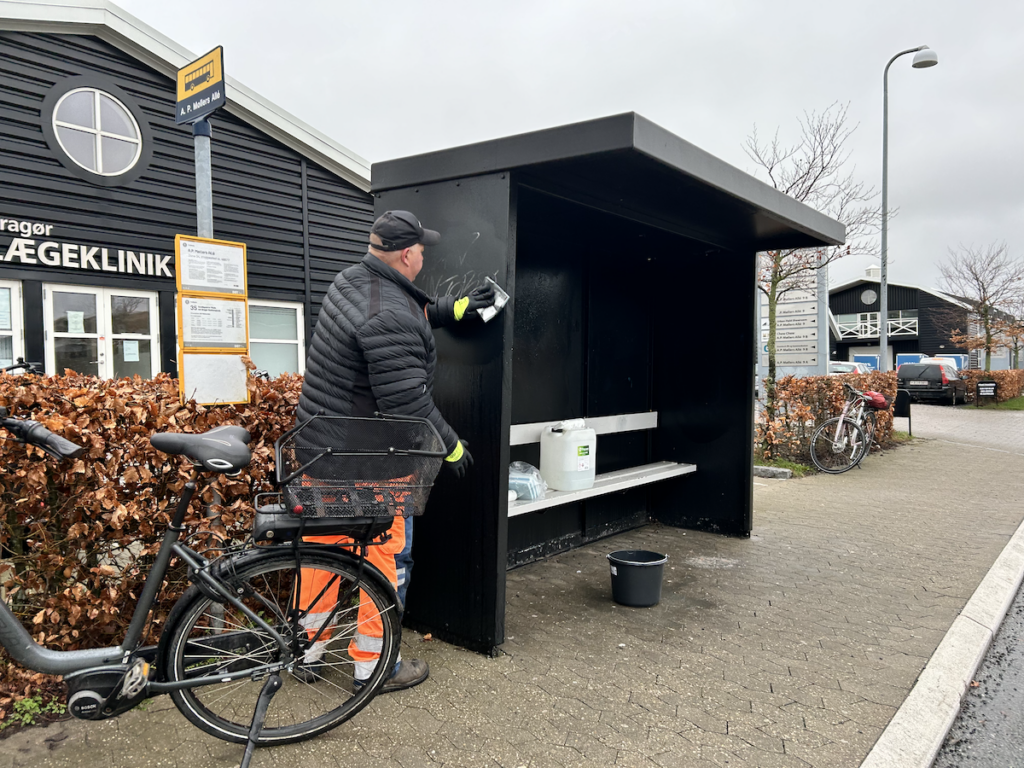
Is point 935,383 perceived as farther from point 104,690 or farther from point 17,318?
point 104,690

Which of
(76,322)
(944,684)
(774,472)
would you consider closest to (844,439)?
(774,472)

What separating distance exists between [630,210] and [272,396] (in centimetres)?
261

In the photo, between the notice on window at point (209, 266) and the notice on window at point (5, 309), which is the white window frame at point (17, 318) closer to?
the notice on window at point (5, 309)

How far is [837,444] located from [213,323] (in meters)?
9.08

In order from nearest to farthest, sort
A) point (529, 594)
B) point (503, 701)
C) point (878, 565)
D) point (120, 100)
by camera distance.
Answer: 1. point (503, 701)
2. point (529, 594)
3. point (878, 565)
4. point (120, 100)

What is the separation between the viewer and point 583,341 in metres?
5.77

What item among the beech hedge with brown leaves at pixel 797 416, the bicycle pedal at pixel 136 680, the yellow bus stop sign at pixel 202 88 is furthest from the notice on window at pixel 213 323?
the beech hedge with brown leaves at pixel 797 416

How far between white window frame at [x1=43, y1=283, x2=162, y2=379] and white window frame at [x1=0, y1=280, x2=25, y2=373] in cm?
23

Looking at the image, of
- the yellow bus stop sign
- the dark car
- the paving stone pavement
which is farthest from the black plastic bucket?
the dark car

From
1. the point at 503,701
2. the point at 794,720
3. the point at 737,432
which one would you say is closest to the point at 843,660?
the point at 794,720

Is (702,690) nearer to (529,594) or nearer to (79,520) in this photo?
(529,594)

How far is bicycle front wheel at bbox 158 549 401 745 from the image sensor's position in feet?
8.49

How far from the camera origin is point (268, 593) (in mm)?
2789

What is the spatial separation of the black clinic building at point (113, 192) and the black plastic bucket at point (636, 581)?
283 inches
